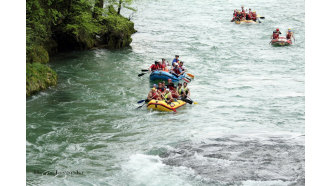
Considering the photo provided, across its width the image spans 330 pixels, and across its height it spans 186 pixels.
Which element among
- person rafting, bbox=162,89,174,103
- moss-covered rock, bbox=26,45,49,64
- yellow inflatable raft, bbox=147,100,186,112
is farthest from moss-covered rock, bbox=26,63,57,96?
person rafting, bbox=162,89,174,103

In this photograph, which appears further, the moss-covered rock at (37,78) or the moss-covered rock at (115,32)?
the moss-covered rock at (115,32)

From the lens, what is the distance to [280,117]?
15.1m

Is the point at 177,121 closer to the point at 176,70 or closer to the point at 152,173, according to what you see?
the point at 152,173

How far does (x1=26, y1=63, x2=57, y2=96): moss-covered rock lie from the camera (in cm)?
1683

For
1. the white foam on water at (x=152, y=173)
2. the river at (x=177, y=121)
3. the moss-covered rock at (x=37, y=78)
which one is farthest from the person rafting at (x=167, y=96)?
the white foam on water at (x=152, y=173)

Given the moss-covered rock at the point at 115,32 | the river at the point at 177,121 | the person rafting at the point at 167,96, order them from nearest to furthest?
the river at the point at 177,121 → the person rafting at the point at 167,96 → the moss-covered rock at the point at 115,32

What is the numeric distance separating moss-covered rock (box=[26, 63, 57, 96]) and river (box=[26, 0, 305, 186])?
1.03 ft

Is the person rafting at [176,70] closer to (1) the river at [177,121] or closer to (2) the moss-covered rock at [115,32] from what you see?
(1) the river at [177,121]

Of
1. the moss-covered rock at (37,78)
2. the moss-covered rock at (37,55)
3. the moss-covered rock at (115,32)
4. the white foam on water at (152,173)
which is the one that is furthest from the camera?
the moss-covered rock at (115,32)

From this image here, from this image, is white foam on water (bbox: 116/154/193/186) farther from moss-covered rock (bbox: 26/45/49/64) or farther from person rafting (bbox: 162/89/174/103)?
moss-covered rock (bbox: 26/45/49/64)

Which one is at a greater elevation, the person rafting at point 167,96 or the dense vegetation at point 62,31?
the dense vegetation at point 62,31

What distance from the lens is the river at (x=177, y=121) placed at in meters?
10.4

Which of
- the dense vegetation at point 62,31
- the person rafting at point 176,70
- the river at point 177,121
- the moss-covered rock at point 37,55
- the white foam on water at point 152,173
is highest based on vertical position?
the dense vegetation at point 62,31

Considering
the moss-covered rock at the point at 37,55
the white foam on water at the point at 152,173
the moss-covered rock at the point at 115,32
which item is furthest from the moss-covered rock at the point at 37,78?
the moss-covered rock at the point at 115,32
